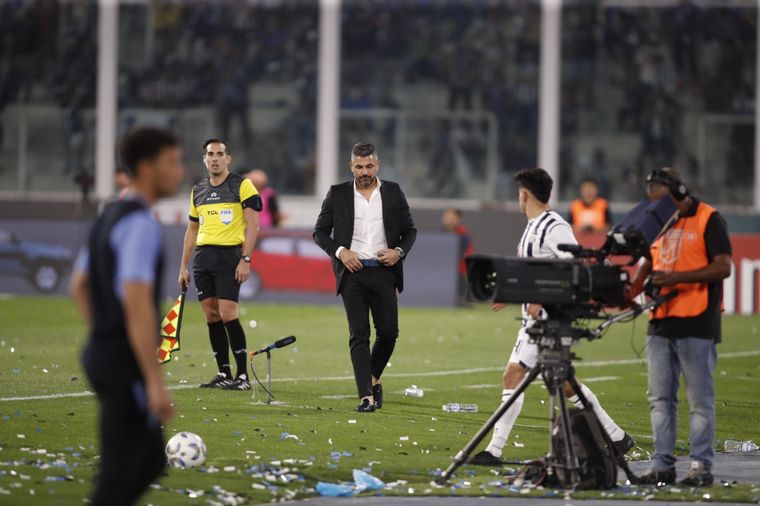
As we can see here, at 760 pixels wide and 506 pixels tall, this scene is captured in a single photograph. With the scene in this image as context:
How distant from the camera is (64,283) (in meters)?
26.0

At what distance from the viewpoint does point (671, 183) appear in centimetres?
891

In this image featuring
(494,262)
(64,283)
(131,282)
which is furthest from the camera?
(64,283)

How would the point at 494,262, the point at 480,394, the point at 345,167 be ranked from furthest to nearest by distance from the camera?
the point at 345,167 < the point at 480,394 < the point at 494,262

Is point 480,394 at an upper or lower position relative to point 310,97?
lower

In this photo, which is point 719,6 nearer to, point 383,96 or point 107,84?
point 383,96

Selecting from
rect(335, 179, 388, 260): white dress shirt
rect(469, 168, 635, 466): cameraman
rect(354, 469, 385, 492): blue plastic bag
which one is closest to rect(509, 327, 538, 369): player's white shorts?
rect(469, 168, 635, 466): cameraman

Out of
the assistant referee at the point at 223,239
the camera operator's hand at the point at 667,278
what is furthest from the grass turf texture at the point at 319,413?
the camera operator's hand at the point at 667,278

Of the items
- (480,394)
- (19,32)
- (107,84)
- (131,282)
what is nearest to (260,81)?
(107,84)

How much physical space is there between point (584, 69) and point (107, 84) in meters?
11.5

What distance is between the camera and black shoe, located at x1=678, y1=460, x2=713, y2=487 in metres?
9.02

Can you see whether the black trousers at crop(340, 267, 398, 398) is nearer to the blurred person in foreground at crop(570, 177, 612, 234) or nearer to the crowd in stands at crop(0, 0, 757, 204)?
the blurred person in foreground at crop(570, 177, 612, 234)

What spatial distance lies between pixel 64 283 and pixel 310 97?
40.5 ft

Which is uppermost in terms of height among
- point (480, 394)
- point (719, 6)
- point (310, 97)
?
point (719, 6)

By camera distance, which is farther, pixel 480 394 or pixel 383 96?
pixel 383 96
